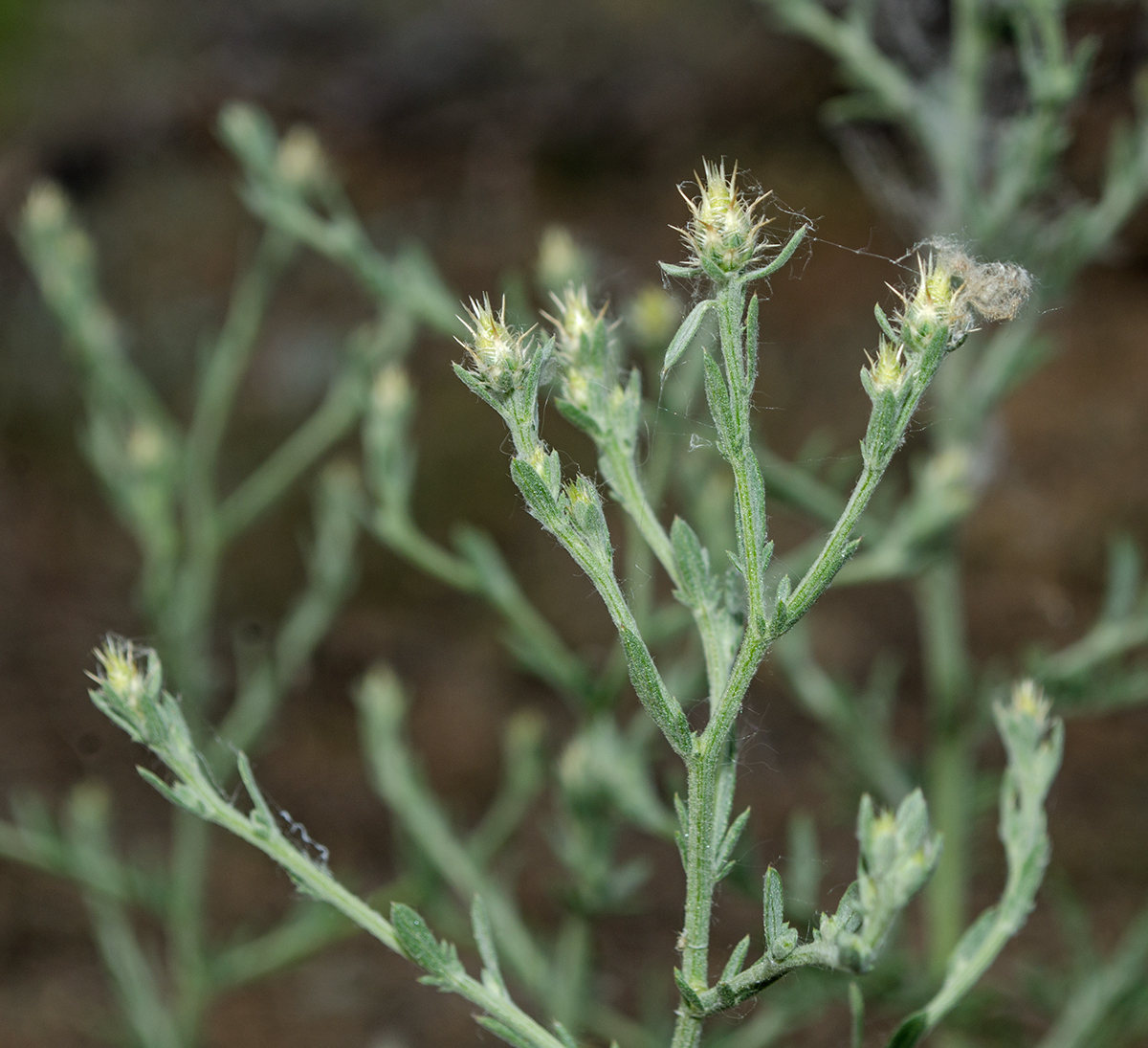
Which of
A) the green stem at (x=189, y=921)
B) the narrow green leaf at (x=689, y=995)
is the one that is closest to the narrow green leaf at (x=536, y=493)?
the narrow green leaf at (x=689, y=995)

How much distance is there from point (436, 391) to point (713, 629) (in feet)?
14.6

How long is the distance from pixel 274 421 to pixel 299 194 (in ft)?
11.4

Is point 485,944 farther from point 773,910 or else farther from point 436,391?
point 436,391

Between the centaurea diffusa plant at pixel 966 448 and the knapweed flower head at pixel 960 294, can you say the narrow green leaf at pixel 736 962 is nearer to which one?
the knapweed flower head at pixel 960 294

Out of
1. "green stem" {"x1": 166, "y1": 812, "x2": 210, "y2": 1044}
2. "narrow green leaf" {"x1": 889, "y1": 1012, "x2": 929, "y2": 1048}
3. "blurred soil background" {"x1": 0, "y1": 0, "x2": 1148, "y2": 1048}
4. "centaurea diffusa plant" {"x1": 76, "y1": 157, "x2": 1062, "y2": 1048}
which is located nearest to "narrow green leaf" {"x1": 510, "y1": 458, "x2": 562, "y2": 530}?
"centaurea diffusa plant" {"x1": 76, "y1": 157, "x2": 1062, "y2": 1048}

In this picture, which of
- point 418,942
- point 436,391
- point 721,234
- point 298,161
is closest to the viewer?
point 721,234

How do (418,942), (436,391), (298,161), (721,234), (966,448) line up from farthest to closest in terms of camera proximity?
(436,391) < (298,161) < (966,448) < (418,942) < (721,234)

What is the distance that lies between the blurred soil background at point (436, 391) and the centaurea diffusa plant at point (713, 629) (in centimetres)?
286

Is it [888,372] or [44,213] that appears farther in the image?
[44,213]

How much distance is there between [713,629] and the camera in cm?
95

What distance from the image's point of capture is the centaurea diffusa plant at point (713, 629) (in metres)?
0.79

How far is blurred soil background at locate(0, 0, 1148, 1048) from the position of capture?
14.3 feet

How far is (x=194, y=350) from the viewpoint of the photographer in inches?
220

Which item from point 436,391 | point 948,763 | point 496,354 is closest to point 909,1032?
point 496,354
